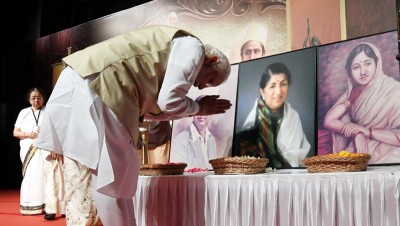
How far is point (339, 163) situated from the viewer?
2.32 m

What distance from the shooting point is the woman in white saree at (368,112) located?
2.77 meters

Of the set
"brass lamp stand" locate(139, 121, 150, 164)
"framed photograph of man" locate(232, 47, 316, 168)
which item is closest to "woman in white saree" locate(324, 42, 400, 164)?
"framed photograph of man" locate(232, 47, 316, 168)

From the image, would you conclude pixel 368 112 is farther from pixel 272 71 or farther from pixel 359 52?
pixel 272 71

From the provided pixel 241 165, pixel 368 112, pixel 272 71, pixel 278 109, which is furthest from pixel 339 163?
pixel 272 71

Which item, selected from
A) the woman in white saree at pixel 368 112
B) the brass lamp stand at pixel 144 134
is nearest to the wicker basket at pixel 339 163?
the woman in white saree at pixel 368 112

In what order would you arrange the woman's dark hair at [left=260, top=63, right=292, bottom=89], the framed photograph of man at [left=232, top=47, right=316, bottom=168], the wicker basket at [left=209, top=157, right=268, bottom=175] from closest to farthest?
the wicker basket at [left=209, top=157, right=268, bottom=175], the framed photograph of man at [left=232, top=47, right=316, bottom=168], the woman's dark hair at [left=260, top=63, right=292, bottom=89]

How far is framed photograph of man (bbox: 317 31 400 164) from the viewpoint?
9.14 ft

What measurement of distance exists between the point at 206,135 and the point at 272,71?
2.43 feet

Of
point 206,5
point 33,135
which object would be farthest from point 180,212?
point 33,135

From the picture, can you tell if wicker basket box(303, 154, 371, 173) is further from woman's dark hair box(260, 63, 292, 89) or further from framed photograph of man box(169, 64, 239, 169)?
framed photograph of man box(169, 64, 239, 169)

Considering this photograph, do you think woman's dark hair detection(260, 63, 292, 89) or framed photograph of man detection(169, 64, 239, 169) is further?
framed photograph of man detection(169, 64, 239, 169)

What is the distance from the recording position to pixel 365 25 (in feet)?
12.1

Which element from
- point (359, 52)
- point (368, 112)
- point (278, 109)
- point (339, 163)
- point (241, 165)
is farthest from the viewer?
point (278, 109)

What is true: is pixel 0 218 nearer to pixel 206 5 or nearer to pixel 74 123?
pixel 206 5
